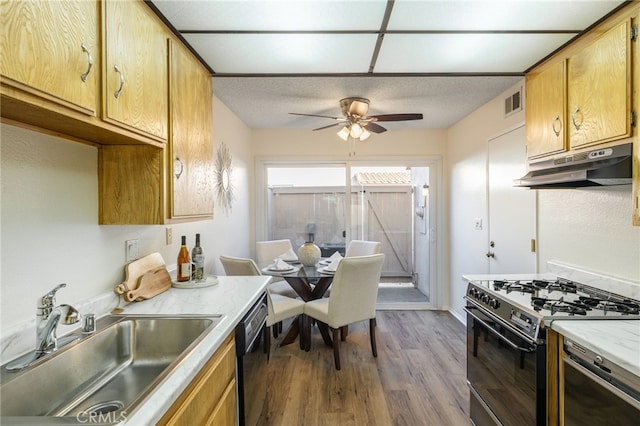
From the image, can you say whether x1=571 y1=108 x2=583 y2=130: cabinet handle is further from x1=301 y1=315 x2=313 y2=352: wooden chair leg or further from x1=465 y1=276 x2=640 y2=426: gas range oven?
x1=301 y1=315 x2=313 y2=352: wooden chair leg

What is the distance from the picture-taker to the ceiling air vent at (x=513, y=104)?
2.72 meters

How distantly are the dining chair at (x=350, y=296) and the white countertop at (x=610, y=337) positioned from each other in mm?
1462

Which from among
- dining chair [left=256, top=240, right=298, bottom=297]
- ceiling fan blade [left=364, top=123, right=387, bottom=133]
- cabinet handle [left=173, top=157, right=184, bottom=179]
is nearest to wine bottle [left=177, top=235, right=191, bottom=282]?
cabinet handle [left=173, top=157, right=184, bottom=179]

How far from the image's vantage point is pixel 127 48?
126 cm

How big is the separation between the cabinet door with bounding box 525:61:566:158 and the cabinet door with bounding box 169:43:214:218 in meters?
2.13

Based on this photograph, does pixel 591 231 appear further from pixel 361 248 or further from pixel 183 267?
pixel 183 267

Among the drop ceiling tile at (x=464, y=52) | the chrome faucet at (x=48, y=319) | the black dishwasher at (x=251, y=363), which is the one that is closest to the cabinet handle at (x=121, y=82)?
the chrome faucet at (x=48, y=319)

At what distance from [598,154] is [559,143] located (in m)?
0.36

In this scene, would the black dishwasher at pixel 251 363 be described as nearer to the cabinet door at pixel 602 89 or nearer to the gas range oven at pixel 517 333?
the gas range oven at pixel 517 333

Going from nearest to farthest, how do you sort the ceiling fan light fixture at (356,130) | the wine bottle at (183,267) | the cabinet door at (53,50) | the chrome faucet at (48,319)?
1. the cabinet door at (53,50)
2. the chrome faucet at (48,319)
3. the wine bottle at (183,267)
4. the ceiling fan light fixture at (356,130)

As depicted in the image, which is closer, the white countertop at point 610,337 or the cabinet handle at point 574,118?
the white countertop at point 610,337

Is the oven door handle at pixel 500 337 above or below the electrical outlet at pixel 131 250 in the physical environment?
below

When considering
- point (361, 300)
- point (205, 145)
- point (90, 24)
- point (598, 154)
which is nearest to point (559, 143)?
point (598, 154)

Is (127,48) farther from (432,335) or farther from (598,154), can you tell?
(432,335)
